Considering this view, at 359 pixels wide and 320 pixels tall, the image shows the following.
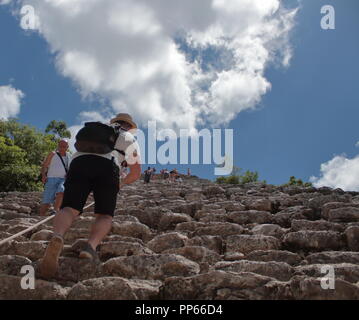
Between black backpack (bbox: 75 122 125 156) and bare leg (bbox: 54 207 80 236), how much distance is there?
557 mm

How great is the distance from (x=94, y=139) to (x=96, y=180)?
1.18ft

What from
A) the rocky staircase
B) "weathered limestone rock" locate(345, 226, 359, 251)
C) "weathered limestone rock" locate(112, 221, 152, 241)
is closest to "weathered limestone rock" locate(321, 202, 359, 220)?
the rocky staircase

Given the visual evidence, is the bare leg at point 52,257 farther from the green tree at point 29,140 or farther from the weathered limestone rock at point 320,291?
the green tree at point 29,140

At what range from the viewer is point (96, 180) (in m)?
3.49

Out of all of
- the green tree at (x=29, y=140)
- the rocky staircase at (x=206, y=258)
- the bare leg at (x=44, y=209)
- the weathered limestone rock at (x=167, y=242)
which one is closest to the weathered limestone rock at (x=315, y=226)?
the rocky staircase at (x=206, y=258)

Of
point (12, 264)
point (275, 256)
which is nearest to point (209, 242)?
point (275, 256)

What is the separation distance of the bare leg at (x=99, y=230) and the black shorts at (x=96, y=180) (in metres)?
0.05

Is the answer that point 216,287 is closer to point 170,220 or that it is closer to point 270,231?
point 270,231

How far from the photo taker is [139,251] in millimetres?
3551

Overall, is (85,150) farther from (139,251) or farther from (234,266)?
(234,266)

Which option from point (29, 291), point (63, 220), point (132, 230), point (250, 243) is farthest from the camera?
point (132, 230)

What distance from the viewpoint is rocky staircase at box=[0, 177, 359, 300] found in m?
2.52
